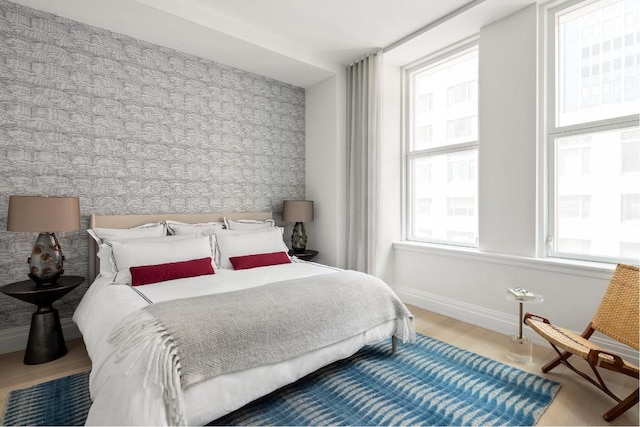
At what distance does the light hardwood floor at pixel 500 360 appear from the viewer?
1772mm

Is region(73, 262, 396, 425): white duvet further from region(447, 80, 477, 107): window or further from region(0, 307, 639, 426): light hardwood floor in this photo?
region(447, 80, 477, 107): window

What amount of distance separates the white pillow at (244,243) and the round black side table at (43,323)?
1151 mm

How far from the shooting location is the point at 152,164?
323 centimetres

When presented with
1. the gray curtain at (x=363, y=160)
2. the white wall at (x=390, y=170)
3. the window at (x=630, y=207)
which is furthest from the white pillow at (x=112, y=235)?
the window at (x=630, y=207)

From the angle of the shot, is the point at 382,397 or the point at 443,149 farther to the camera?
the point at 443,149

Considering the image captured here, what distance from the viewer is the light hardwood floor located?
1772 mm

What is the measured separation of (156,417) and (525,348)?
8.10ft

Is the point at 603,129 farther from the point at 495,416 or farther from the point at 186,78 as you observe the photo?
the point at 186,78

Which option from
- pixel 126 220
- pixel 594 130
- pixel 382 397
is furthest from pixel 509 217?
pixel 126 220

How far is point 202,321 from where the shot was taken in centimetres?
162

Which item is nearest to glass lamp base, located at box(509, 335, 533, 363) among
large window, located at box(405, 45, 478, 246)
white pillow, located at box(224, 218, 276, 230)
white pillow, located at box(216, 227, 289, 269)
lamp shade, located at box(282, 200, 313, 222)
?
large window, located at box(405, 45, 478, 246)

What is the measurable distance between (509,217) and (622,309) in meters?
1.10

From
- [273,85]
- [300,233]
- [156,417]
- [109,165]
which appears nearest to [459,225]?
[300,233]

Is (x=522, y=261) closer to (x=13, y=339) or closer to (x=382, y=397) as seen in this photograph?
(x=382, y=397)
